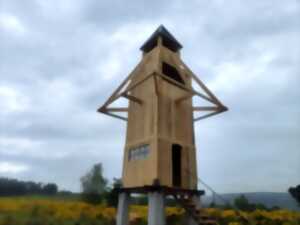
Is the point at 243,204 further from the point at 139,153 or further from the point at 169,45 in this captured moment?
the point at 169,45

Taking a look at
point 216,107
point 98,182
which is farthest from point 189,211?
point 98,182

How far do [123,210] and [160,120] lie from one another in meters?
4.60

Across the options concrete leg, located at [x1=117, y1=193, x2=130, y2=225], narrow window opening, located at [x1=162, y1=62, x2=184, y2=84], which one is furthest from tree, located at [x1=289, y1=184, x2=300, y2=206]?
concrete leg, located at [x1=117, y1=193, x2=130, y2=225]

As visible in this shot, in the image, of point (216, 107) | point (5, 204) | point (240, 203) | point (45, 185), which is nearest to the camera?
point (216, 107)

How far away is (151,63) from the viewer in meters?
13.2

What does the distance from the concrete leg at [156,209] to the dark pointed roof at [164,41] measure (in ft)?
26.6

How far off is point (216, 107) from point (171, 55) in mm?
3736

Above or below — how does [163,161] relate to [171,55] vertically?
below

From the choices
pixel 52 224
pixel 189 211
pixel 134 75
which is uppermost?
pixel 134 75

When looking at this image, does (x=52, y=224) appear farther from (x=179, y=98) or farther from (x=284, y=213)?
(x=284, y=213)

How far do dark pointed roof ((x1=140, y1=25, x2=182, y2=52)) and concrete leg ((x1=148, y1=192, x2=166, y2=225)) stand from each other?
8.11 metres

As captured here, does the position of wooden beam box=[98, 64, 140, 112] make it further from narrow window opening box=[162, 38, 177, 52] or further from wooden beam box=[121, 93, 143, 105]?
narrow window opening box=[162, 38, 177, 52]

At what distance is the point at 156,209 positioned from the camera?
9922 mm

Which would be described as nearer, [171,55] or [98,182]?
[171,55]
